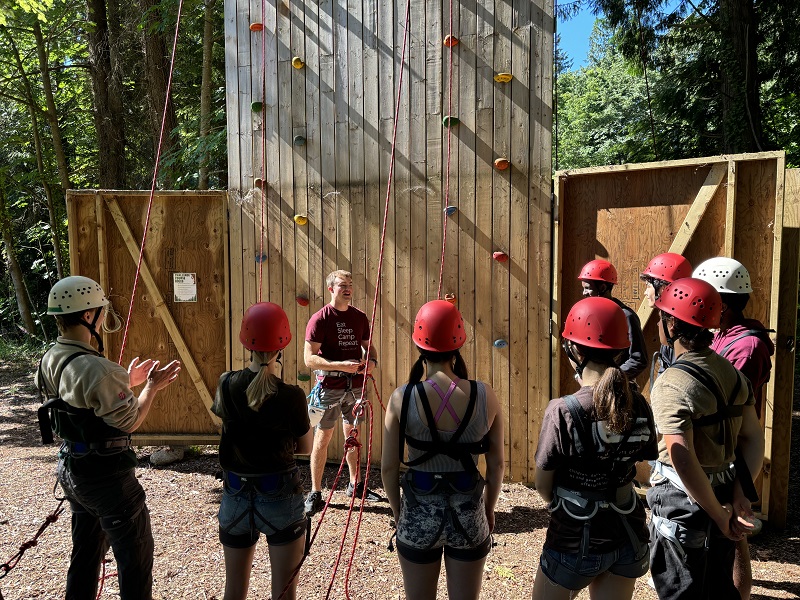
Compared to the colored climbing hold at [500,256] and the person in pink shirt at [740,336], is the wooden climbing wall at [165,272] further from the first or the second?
the person in pink shirt at [740,336]

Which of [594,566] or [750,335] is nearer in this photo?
[594,566]

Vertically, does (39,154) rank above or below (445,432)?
above

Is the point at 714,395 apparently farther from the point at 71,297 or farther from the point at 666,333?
the point at 71,297

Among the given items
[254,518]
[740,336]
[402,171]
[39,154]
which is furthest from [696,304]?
[39,154]

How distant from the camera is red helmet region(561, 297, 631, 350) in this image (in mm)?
2197

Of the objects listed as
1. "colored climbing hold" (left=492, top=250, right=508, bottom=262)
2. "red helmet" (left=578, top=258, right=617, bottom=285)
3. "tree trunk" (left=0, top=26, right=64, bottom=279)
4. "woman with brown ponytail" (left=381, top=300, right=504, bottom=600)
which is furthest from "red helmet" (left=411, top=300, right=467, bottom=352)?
"tree trunk" (left=0, top=26, right=64, bottom=279)

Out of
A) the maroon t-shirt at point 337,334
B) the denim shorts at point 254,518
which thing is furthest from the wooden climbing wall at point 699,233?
the denim shorts at point 254,518

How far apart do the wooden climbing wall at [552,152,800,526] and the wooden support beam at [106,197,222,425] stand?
348 cm

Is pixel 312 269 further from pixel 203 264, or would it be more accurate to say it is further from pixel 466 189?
pixel 466 189

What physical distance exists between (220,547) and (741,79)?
31.4 ft

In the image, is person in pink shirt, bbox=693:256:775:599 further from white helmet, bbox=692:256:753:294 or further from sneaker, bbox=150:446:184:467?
sneaker, bbox=150:446:184:467

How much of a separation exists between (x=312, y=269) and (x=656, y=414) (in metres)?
3.84

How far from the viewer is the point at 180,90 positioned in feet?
38.9

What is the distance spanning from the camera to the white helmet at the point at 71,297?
2.74 meters
